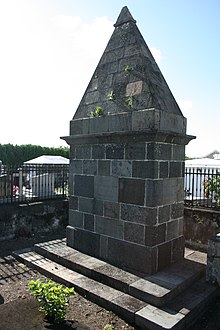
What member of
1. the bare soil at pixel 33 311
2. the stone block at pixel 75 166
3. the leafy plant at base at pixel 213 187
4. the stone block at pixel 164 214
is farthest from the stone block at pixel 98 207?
the leafy plant at base at pixel 213 187

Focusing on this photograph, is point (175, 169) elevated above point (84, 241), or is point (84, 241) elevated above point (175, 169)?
point (175, 169)

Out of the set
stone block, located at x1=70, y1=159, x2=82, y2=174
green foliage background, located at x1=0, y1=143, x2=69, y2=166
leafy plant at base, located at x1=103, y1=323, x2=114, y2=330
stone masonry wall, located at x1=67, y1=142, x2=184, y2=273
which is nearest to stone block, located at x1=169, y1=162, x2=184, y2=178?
stone masonry wall, located at x1=67, y1=142, x2=184, y2=273

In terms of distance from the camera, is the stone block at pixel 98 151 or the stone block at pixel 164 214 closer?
the stone block at pixel 164 214

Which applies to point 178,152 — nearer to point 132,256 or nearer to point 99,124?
point 99,124

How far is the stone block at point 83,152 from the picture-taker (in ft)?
18.8

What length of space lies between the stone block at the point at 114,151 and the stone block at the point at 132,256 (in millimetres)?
1652

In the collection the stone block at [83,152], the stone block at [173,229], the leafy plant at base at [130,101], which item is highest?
the leafy plant at base at [130,101]

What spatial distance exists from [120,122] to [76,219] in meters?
2.46

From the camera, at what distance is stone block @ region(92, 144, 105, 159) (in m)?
5.45

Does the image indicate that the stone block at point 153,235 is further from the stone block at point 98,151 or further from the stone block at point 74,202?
the stone block at point 74,202

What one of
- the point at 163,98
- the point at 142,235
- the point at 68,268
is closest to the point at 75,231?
the point at 68,268

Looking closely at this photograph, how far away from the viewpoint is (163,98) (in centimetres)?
495

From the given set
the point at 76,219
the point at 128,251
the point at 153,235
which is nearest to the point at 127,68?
the point at 153,235

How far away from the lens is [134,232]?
485 centimetres
